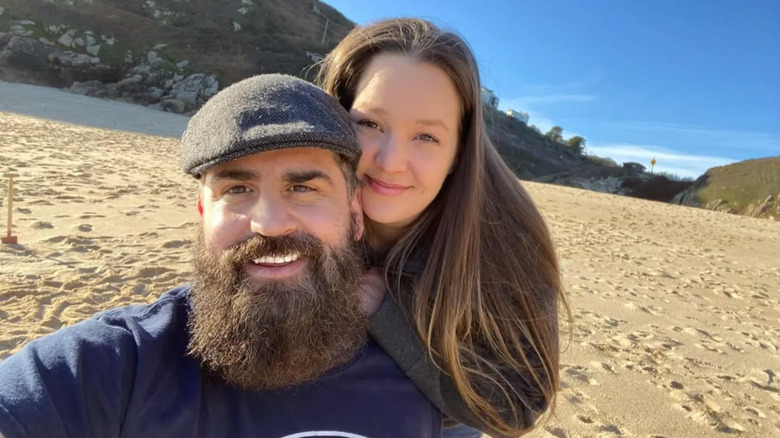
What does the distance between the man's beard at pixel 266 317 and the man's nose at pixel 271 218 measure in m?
0.02

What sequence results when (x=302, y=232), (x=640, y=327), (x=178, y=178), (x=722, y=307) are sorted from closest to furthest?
1. (x=302, y=232)
2. (x=640, y=327)
3. (x=722, y=307)
4. (x=178, y=178)

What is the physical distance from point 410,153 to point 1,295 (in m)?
3.67

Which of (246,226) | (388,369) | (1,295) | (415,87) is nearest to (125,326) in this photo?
(246,226)

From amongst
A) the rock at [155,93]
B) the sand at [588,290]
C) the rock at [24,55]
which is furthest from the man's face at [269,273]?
the rock at [24,55]

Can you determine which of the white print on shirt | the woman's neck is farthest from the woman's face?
the white print on shirt

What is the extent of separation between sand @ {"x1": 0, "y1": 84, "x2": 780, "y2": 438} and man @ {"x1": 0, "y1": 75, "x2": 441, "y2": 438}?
1.55 meters

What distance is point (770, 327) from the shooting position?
618cm

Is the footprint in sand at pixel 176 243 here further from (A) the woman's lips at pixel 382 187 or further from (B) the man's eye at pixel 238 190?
(B) the man's eye at pixel 238 190

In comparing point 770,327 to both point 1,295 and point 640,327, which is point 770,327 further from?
point 1,295

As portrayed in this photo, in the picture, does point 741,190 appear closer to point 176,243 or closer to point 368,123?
point 176,243

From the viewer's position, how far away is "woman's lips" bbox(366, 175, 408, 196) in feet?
6.17

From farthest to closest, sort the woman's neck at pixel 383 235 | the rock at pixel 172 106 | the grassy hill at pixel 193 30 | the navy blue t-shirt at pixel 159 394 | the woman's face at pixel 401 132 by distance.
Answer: the grassy hill at pixel 193 30, the rock at pixel 172 106, the woman's neck at pixel 383 235, the woman's face at pixel 401 132, the navy blue t-shirt at pixel 159 394

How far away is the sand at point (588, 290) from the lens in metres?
3.63

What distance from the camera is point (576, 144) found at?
70.9m
